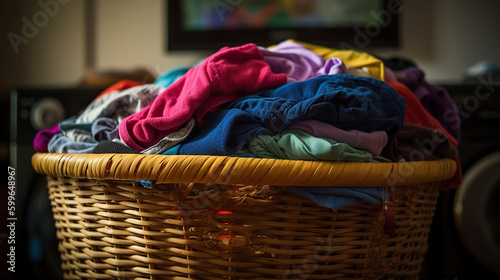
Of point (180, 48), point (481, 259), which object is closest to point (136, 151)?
point (481, 259)

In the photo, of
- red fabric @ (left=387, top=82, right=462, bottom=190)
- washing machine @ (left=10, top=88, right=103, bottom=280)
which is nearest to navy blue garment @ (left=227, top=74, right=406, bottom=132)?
red fabric @ (left=387, top=82, right=462, bottom=190)

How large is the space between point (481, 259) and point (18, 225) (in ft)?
4.05

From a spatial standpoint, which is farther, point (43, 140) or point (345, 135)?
point (43, 140)

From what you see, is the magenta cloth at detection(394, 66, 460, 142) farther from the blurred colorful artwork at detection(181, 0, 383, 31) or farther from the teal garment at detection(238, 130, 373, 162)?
the blurred colorful artwork at detection(181, 0, 383, 31)

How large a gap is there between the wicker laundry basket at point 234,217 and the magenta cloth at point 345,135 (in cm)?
4

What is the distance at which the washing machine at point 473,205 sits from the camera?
1021 mm

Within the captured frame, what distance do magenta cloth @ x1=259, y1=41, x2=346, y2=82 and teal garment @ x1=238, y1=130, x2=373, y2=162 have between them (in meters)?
0.15

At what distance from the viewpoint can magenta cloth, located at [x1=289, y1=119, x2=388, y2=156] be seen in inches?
21.9

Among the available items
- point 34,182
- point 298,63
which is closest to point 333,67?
point 298,63

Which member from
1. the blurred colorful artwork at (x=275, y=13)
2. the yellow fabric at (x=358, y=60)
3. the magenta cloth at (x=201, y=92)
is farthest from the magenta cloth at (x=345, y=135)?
the blurred colorful artwork at (x=275, y=13)

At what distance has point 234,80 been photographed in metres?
0.61

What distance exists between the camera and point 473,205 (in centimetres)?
103

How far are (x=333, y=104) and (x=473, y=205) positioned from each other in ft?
2.23

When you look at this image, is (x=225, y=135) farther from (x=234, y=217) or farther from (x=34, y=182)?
(x=34, y=182)
